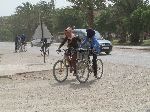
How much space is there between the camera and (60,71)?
15000mm

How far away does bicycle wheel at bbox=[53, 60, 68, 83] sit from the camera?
48.9 ft

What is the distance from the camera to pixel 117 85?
13.3 m

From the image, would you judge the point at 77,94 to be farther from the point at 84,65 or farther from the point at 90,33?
the point at 90,33

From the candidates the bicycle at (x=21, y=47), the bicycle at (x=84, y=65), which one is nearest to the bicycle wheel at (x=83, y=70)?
the bicycle at (x=84, y=65)

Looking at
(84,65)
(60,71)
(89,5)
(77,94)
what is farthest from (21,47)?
(77,94)

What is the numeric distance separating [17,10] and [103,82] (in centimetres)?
14345

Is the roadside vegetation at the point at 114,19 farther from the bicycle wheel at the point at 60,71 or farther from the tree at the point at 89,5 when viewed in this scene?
the bicycle wheel at the point at 60,71

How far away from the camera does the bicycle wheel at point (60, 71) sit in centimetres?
1490

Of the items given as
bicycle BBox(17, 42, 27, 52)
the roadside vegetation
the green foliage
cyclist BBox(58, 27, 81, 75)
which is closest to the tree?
the roadside vegetation

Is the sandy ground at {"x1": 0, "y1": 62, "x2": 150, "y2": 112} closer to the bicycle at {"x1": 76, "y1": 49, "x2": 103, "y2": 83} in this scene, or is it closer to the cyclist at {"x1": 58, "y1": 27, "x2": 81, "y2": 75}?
the bicycle at {"x1": 76, "y1": 49, "x2": 103, "y2": 83}

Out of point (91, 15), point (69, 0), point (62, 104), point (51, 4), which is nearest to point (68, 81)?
point (62, 104)

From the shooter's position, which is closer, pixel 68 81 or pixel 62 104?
pixel 62 104

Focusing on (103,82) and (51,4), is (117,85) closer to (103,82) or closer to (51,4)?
(103,82)

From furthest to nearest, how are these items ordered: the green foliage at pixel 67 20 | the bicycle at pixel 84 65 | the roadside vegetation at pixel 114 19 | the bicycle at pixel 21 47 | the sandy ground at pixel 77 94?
the green foliage at pixel 67 20 < the roadside vegetation at pixel 114 19 < the bicycle at pixel 21 47 < the bicycle at pixel 84 65 < the sandy ground at pixel 77 94
